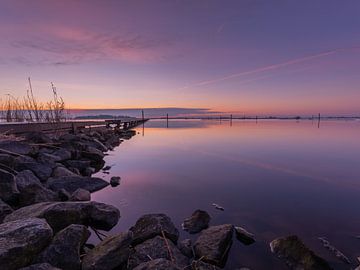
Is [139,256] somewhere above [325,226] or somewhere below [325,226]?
above

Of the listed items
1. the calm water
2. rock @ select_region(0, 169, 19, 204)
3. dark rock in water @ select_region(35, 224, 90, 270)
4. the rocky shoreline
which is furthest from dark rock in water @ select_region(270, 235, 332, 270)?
rock @ select_region(0, 169, 19, 204)

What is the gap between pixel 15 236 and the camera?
297 centimetres

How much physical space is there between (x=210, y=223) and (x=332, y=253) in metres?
2.25

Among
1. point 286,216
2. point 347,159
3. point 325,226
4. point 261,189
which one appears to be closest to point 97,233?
point 286,216

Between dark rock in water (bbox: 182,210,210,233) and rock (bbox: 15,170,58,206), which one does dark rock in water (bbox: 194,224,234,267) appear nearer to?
dark rock in water (bbox: 182,210,210,233)

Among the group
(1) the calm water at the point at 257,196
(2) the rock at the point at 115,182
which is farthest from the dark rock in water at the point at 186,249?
(2) the rock at the point at 115,182

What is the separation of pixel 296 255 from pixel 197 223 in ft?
6.39

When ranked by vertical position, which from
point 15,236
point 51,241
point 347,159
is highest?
point 15,236

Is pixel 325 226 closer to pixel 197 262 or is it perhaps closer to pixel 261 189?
pixel 261 189

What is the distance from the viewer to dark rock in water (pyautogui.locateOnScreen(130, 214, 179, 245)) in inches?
168

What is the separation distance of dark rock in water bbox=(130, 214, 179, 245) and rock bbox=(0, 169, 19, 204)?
2.56m

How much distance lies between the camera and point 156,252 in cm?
378

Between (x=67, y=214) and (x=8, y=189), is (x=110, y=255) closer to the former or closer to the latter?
(x=67, y=214)

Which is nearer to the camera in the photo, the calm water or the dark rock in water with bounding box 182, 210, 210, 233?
the calm water
